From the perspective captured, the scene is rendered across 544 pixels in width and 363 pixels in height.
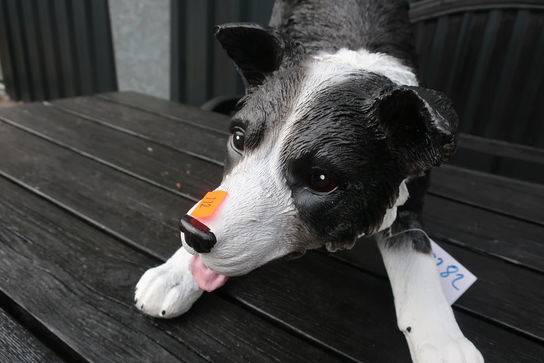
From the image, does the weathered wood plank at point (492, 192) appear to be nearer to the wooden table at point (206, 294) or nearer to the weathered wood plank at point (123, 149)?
the wooden table at point (206, 294)

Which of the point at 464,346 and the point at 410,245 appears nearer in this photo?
the point at 464,346

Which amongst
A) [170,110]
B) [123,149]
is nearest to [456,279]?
[123,149]

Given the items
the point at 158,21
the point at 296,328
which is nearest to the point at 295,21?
the point at 296,328

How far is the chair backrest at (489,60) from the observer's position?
1.66m

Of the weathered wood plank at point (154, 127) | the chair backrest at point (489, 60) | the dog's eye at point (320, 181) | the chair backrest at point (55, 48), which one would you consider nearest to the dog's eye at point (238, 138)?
the dog's eye at point (320, 181)

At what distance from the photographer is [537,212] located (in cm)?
119

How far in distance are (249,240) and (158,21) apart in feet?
7.20

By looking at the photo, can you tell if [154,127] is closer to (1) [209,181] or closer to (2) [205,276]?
(1) [209,181]

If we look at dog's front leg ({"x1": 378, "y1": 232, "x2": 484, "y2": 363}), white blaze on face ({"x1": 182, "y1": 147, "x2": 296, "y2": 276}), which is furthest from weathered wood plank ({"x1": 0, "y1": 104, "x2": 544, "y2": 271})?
white blaze on face ({"x1": 182, "y1": 147, "x2": 296, "y2": 276})

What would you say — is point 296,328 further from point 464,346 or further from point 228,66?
point 228,66

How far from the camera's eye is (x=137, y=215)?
1085 millimetres

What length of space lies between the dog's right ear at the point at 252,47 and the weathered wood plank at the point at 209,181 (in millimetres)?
539

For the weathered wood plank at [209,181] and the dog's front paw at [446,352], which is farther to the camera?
the weathered wood plank at [209,181]

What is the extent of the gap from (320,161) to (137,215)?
663 mm
